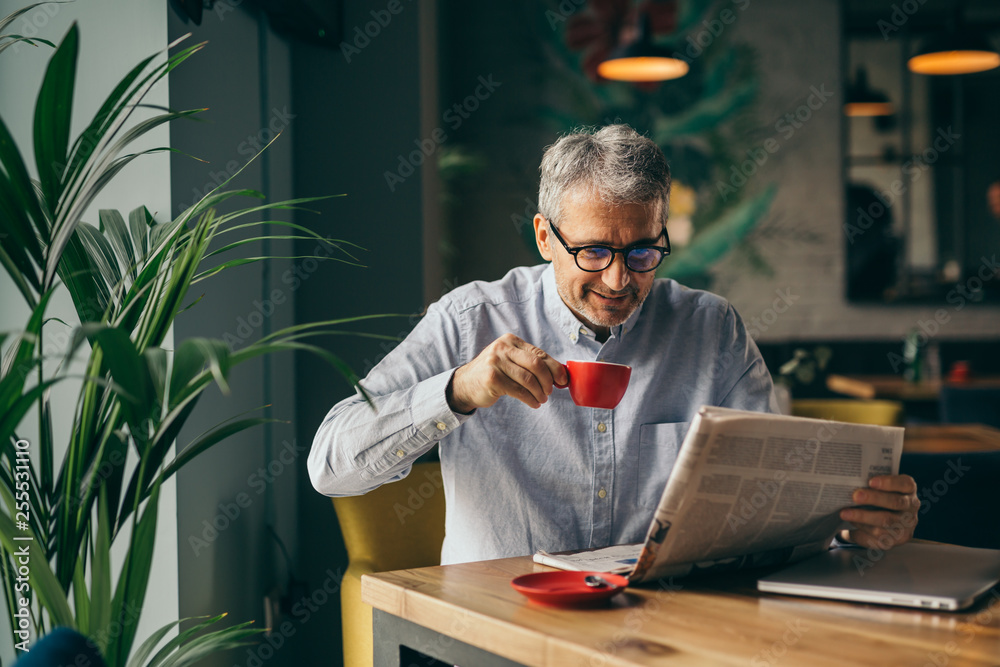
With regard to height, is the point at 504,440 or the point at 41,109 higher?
the point at 41,109

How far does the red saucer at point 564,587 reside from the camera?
3.02 ft

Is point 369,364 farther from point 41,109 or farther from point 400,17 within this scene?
point 41,109

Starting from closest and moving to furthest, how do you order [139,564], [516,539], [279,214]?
1. [139,564]
2. [516,539]
3. [279,214]

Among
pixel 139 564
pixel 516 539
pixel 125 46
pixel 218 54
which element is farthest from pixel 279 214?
pixel 139 564

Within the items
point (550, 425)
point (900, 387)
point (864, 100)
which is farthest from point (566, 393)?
point (864, 100)

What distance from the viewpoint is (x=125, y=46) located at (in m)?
1.52

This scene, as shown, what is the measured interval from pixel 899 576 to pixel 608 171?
76 cm

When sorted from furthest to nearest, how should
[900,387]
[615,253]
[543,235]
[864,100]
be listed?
[864,100], [900,387], [543,235], [615,253]

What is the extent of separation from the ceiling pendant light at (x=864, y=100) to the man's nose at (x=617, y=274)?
15.0 feet

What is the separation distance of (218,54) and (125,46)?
1.00 feet

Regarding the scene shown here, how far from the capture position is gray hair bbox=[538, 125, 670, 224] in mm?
1390

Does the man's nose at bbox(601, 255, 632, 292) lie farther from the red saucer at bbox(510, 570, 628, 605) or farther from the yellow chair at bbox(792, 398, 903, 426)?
the yellow chair at bbox(792, 398, 903, 426)

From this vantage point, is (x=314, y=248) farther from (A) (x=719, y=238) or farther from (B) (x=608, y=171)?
(A) (x=719, y=238)

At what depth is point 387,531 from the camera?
1.87m
